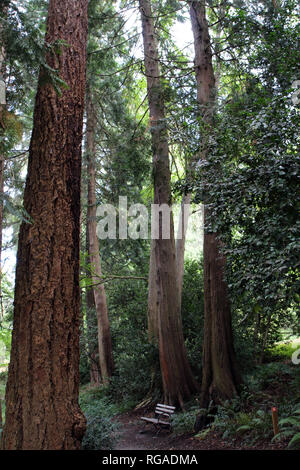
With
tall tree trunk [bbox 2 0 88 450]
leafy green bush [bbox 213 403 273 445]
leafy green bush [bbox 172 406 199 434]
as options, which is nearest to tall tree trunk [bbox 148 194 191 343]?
leafy green bush [bbox 172 406 199 434]

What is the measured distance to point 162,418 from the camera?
8945 millimetres

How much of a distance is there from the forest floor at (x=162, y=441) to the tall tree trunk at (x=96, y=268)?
3099mm

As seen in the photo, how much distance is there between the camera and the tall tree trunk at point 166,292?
938 cm

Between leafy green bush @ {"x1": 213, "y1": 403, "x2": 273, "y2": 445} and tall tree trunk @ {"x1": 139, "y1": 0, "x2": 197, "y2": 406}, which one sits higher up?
tall tree trunk @ {"x1": 139, "y1": 0, "x2": 197, "y2": 406}

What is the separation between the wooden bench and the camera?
26.9 ft

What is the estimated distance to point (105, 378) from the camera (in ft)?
42.4

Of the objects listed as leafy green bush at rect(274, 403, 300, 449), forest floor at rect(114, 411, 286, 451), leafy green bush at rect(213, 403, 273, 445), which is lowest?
forest floor at rect(114, 411, 286, 451)

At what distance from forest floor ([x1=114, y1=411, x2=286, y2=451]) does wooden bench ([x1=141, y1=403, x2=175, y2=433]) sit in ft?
0.51

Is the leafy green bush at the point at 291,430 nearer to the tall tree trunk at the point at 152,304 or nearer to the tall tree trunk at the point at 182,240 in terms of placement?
the tall tree trunk at the point at 152,304

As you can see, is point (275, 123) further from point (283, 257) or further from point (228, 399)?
point (228, 399)

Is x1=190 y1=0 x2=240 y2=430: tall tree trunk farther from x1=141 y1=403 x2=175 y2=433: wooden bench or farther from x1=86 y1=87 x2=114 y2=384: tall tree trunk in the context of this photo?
x1=86 y1=87 x2=114 y2=384: tall tree trunk

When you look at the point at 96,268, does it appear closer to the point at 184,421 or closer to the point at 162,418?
the point at 162,418

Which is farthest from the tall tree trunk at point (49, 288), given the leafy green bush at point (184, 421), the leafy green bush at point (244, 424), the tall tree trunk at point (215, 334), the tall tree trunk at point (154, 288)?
→ the tall tree trunk at point (154, 288)

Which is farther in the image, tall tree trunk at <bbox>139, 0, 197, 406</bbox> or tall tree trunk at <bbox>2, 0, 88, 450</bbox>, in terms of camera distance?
tall tree trunk at <bbox>139, 0, 197, 406</bbox>
